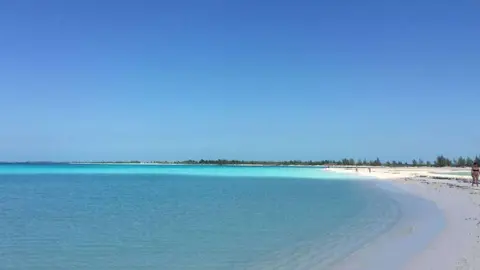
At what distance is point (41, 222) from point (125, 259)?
Answer: 25.2ft

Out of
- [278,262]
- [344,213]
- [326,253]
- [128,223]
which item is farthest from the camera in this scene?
[344,213]

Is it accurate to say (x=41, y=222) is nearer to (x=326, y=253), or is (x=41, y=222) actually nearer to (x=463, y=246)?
(x=326, y=253)

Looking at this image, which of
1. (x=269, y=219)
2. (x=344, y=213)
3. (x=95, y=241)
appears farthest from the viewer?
(x=344, y=213)

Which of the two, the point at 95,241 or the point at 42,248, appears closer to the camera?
the point at 42,248

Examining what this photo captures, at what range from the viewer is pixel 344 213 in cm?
1983

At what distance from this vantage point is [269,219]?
58.4ft

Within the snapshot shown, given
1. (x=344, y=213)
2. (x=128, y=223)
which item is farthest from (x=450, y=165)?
(x=128, y=223)

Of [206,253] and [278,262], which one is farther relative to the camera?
[206,253]

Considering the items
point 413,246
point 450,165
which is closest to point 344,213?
point 413,246

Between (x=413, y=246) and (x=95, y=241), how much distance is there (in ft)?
26.6

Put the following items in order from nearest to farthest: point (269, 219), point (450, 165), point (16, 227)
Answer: point (16, 227), point (269, 219), point (450, 165)

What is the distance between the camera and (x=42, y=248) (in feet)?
39.3

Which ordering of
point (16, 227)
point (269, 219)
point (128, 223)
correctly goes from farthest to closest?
point (269, 219), point (128, 223), point (16, 227)

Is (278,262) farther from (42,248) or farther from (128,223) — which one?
(128,223)
